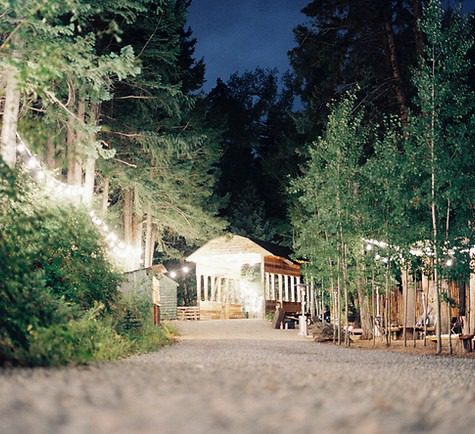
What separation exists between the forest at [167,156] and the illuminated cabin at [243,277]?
1.93 metres

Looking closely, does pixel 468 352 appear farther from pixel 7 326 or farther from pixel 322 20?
pixel 322 20

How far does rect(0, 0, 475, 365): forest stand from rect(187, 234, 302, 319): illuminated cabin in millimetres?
1931

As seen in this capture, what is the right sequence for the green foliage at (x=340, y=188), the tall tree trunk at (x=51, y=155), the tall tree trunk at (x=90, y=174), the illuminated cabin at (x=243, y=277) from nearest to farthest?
the green foliage at (x=340, y=188) < the tall tree trunk at (x=90, y=174) < the tall tree trunk at (x=51, y=155) < the illuminated cabin at (x=243, y=277)

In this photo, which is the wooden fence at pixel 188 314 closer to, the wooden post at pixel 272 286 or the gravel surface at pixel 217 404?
the wooden post at pixel 272 286

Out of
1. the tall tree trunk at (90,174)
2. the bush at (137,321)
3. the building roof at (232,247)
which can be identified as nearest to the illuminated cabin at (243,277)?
the building roof at (232,247)

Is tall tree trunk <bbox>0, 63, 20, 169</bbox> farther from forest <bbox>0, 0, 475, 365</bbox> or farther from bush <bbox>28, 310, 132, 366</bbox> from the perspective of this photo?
bush <bbox>28, 310, 132, 366</bbox>

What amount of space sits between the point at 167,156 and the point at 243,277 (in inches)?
589

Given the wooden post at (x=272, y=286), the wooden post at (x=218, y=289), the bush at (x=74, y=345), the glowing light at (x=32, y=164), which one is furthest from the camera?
the wooden post at (x=218, y=289)

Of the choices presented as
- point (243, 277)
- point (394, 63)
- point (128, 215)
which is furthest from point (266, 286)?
point (394, 63)

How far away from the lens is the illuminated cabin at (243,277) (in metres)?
35.5

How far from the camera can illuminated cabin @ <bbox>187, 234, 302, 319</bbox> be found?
3553cm

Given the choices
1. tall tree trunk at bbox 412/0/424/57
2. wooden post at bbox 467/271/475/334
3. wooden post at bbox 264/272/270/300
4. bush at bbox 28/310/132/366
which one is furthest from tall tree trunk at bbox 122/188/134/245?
bush at bbox 28/310/132/366

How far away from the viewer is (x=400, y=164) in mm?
16234

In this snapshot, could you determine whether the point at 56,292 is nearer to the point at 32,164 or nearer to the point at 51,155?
the point at 32,164
